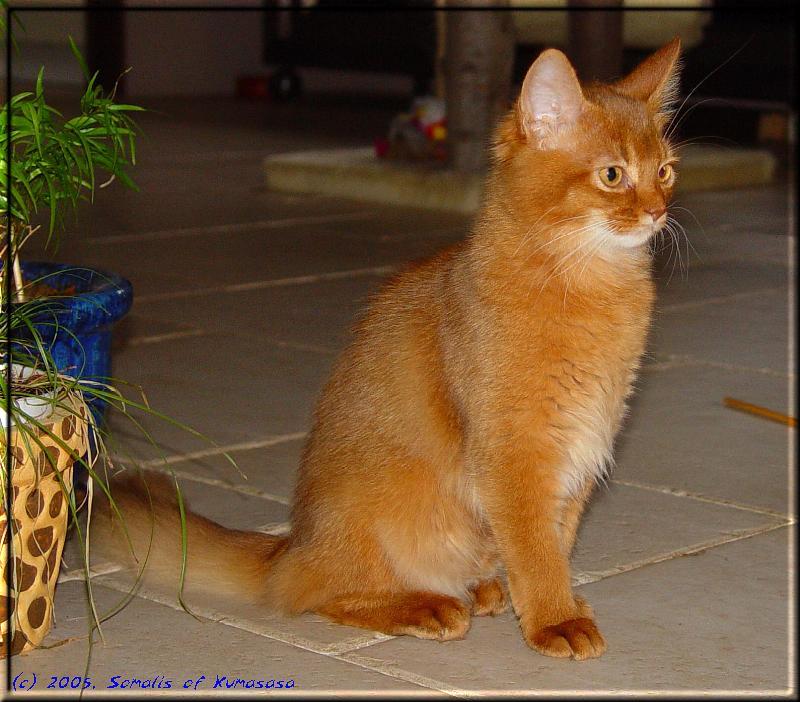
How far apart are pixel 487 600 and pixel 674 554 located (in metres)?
0.61

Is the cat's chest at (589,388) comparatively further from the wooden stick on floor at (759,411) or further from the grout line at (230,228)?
the grout line at (230,228)

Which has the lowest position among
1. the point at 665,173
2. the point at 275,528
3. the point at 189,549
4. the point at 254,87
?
the point at 275,528

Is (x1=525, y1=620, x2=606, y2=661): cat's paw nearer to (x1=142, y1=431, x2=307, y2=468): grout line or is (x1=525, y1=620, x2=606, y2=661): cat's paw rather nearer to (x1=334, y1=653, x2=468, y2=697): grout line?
(x1=334, y1=653, x2=468, y2=697): grout line

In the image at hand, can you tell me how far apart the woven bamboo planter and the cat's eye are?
4.43ft

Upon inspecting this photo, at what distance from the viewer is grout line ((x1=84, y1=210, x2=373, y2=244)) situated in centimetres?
766

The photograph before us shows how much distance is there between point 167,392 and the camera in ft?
15.3

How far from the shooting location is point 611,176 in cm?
277

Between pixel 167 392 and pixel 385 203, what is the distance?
16.1 ft

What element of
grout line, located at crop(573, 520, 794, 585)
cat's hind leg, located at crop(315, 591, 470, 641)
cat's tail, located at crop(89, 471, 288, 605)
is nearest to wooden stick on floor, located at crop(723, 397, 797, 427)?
grout line, located at crop(573, 520, 794, 585)

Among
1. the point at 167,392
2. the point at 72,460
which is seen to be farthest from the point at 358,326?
the point at 167,392

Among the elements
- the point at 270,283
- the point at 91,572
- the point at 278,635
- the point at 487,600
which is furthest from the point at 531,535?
the point at 270,283

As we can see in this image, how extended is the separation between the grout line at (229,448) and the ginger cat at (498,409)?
36.9 inches

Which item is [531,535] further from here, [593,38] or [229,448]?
[593,38]

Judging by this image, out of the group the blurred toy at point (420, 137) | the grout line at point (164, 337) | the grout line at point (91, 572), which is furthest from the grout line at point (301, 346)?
the blurred toy at point (420, 137)
